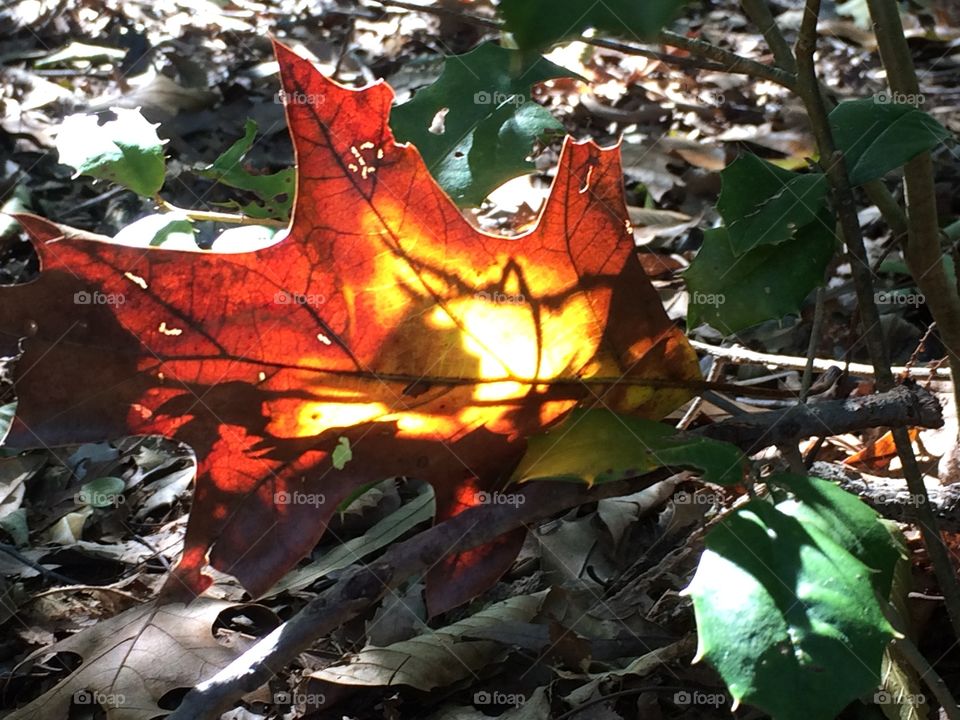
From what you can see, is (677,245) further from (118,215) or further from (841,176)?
(118,215)

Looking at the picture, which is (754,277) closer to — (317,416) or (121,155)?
(317,416)

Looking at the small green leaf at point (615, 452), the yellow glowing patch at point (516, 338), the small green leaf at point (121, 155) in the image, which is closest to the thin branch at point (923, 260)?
the small green leaf at point (615, 452)

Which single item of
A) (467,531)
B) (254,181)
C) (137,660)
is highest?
(254,181)

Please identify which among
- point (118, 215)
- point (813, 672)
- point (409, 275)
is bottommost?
point (118, 215)

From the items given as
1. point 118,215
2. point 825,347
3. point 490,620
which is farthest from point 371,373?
point 118,215

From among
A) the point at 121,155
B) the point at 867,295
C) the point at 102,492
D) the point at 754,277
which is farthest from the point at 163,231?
the point at 867,295

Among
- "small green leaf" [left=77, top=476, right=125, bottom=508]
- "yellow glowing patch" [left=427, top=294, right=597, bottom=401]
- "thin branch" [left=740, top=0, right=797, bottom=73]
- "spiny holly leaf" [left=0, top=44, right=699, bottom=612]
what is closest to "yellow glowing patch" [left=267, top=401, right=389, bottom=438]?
"spiny holly leaf" [left=0, top=44, right=699, bottom=612]

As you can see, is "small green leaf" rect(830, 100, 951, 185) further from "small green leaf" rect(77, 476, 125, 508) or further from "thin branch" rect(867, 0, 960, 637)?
"small green leaf" rect(77, 476, 125, 508)
